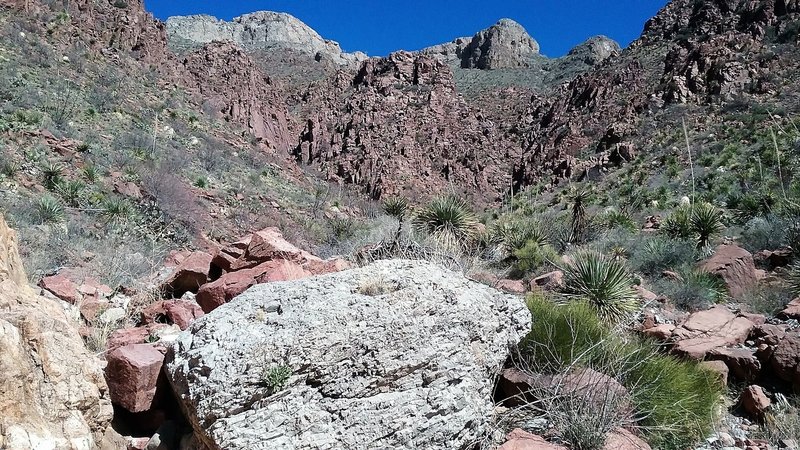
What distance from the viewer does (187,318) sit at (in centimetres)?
482

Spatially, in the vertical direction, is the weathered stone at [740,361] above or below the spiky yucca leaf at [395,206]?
below

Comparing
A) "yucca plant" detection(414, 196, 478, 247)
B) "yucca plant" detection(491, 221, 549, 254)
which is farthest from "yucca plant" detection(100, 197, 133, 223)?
"yucca plant" detection(491, 221, 549, 254)

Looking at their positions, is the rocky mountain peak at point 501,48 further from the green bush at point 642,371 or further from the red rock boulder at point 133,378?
the red rock boulder at point 133,378

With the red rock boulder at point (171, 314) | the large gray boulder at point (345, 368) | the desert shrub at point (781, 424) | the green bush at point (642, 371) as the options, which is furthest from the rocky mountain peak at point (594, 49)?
the large gray boulder at point (345, 368)

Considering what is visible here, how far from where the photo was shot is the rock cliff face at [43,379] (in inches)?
93.3

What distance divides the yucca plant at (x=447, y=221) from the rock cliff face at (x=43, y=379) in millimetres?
7964

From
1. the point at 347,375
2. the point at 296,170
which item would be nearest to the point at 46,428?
the point at 347,375

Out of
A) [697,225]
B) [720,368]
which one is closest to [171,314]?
[720,368]

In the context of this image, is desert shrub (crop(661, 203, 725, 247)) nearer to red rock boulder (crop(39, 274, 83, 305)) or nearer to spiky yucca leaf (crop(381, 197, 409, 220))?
spiky yucca leaf (crop(381, 197, 409, 220))

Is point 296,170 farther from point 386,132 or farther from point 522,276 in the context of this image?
point 522,276

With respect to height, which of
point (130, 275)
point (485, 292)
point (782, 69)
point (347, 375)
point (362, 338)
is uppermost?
point (782, 69)

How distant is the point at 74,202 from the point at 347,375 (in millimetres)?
11365

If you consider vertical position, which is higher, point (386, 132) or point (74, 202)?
point (386, 132)

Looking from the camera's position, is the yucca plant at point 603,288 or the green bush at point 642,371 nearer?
the green bush at point 642,371
